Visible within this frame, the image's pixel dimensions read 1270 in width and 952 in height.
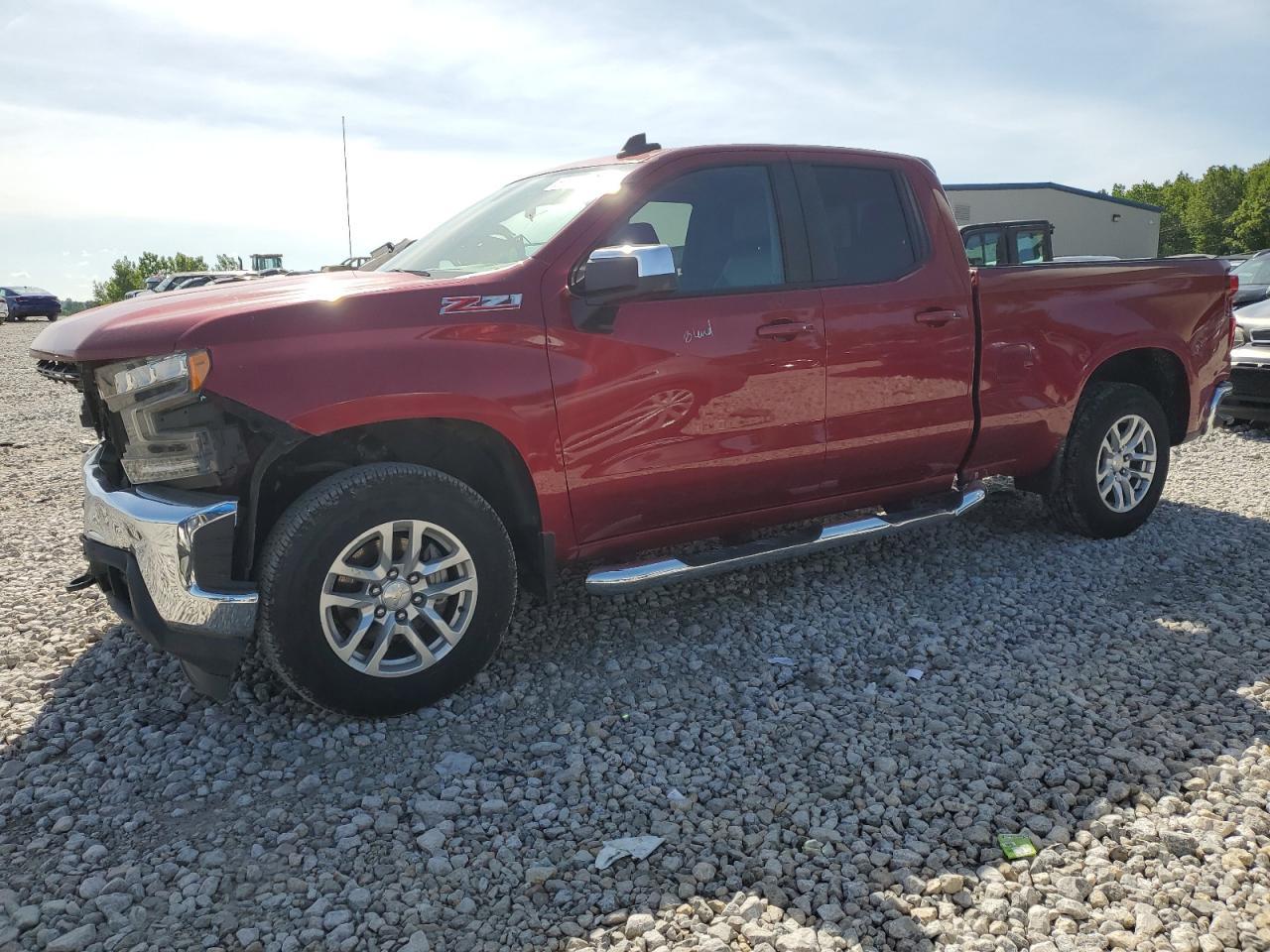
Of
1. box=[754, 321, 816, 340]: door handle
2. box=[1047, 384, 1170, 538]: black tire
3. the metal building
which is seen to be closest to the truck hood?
box=[754, 321, 816, 340]: door handle

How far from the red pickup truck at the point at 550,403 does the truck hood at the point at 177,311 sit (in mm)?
17

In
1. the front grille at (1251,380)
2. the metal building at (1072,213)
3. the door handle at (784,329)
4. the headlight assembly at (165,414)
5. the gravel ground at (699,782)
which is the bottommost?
the gravel ground at (699,782)

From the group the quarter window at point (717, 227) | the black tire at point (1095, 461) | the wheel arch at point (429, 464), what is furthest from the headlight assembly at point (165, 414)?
the black tire at point (1095, 461)

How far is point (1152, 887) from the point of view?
2.47 meters

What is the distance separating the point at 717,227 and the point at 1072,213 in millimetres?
45045

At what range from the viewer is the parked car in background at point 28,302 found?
3591cm

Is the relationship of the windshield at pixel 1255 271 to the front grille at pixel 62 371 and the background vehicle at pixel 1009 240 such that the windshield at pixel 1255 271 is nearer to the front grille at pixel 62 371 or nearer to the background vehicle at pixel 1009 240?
the background vehicle at pixel 1009 240

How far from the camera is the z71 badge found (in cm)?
335

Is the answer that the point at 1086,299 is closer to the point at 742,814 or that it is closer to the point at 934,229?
the point at 934,229

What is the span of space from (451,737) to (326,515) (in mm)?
867

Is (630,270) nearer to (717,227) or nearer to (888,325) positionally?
(717,227)

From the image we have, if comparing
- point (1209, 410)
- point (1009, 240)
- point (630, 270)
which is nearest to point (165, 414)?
point (630, 270)

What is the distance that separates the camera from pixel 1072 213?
43438 mm

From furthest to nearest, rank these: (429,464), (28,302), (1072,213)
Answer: (1072,213)
(28,302)
(429,464)
